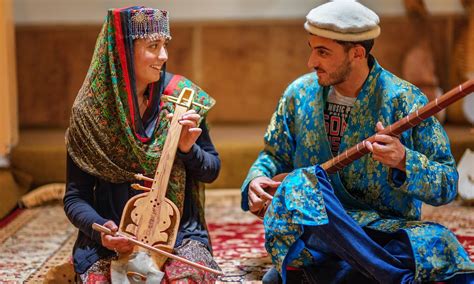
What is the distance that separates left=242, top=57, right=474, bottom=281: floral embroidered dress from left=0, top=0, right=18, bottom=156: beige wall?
2.37 metres

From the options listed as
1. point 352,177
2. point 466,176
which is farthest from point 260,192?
point 466,176

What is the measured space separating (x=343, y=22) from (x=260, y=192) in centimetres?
79

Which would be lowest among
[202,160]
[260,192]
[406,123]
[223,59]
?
[223,59]

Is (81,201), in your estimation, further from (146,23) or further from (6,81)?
(6,81)

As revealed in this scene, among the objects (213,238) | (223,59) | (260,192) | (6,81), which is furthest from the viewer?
(223,59)

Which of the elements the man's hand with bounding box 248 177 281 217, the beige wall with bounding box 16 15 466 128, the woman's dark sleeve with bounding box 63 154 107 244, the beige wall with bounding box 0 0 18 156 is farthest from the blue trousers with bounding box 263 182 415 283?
the beige wall with bounding box 16 15 466 128

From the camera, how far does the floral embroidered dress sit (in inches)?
129

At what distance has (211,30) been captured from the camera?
7.25 m

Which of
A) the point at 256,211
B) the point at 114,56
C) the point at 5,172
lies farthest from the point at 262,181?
the point at 5,172

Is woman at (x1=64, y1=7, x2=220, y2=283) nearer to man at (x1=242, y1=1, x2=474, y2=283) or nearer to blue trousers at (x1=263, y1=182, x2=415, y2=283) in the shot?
man at (x1=242, y1=1, x2=474, y2=283)

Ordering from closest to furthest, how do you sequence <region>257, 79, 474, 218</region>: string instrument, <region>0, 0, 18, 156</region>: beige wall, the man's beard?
<region>257, 79, 474, 218</region>: string instrument < the man's beard < <region>0, 0, 18, 156</region>: beige wall

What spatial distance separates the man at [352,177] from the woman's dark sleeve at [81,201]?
677mm

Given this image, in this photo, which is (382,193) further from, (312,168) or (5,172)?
(5,172)

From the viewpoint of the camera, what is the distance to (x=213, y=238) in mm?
4816
